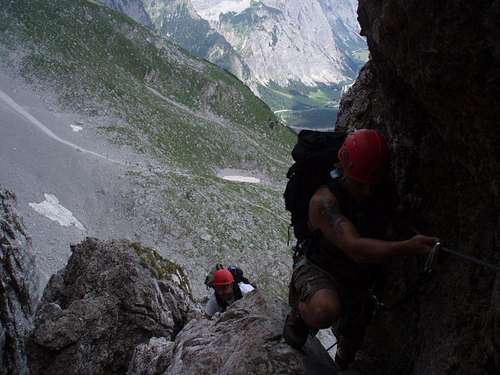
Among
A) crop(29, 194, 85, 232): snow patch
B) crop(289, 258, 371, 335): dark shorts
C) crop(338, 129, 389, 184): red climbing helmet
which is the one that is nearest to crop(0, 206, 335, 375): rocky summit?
crop(289, 258, 371, 335): dark shorts

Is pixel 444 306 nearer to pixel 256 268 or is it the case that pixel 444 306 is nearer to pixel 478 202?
pixel 478 202

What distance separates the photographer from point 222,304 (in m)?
13.0

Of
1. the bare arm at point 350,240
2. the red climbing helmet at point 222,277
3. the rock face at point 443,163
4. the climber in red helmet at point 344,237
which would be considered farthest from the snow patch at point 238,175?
the bare arm at point 350,240

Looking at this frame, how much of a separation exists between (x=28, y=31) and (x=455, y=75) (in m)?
119

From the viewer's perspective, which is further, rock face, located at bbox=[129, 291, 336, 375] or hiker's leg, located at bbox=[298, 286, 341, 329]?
rock face, located at bbox=[129, 291, 336, 375]

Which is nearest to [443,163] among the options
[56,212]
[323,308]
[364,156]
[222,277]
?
[364,156]

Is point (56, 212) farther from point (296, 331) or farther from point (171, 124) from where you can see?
point (171, 124)

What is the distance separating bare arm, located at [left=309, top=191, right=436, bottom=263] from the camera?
17.0 ft

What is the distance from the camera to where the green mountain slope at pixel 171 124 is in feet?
155

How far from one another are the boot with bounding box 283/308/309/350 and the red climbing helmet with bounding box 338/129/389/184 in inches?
107

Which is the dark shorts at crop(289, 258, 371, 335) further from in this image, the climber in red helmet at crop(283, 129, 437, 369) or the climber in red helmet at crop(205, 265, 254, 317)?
the climber in red helmet at crop(205, 265, 254, 317)

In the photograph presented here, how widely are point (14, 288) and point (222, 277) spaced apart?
744 cm

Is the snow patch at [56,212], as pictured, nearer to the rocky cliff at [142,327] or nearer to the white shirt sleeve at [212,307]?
the rocky cliff at [142,327]

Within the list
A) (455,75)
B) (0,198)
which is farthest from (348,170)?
(0,198)
